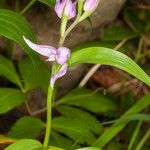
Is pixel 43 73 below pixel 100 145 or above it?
above

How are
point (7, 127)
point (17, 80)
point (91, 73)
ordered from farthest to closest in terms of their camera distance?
point (91, 73), point (7, 127), point (17, 80)

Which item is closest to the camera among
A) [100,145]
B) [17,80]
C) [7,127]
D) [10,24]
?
[10,24]

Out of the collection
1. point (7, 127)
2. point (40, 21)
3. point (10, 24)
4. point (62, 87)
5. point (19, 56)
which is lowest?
point (7, 127)

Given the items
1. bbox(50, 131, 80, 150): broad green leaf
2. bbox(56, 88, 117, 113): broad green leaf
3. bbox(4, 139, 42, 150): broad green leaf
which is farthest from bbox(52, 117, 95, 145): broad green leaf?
bbox(4, 139, 42, 150): broad green leaf

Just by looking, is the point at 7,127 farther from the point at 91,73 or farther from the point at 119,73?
the point at 119,73

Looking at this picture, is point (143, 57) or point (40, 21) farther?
point (143, 57)

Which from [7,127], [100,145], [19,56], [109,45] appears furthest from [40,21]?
[100,145]

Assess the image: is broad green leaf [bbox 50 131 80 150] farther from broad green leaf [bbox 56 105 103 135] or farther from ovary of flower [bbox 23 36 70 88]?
ovary of flower [bbox 23 36 70 88]
